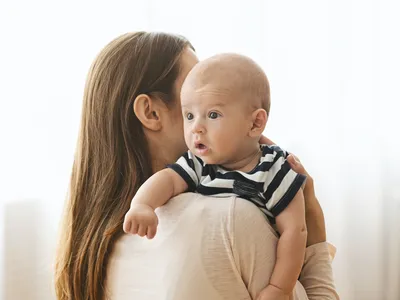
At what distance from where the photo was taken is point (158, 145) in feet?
4.65

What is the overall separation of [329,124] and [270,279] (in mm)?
1546

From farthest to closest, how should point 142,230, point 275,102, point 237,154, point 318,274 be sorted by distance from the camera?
point 275,102 < point 318,274 < point 237,154 < point 142,230

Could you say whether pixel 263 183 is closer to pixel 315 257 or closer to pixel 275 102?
pixel 315 257

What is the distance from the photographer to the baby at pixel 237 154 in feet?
3.81

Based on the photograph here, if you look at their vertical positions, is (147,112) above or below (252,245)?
above

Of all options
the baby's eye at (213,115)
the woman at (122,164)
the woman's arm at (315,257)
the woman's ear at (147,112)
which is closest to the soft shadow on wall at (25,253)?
the woman at (122,164)

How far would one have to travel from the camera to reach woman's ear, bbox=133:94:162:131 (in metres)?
1.37

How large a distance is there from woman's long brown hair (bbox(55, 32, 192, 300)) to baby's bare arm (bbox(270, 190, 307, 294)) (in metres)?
0.33

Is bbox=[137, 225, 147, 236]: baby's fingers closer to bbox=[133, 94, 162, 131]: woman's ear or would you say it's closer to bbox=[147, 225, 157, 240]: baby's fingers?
bbox=[147, 225, 157, 240]: baby's fingers

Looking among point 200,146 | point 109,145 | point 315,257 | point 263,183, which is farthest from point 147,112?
point 315,257

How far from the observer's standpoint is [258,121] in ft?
3.93

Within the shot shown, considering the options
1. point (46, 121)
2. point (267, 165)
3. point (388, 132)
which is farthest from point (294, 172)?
point (388, 132)

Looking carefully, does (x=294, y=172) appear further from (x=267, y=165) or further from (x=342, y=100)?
(x=342, y=100)

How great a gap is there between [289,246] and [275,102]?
1.45 metres
